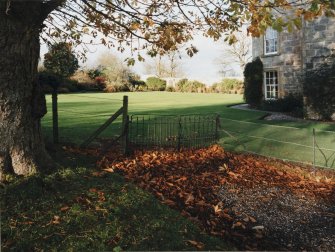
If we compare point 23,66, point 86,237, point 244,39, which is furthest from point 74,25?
point 244,39

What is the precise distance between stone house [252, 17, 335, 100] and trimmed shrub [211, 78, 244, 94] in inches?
619

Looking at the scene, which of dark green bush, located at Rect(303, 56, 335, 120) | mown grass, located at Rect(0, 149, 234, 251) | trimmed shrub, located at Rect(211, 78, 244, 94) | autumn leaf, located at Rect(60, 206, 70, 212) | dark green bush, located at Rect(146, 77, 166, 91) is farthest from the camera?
dark green bush, located at Rect(146, 77, 166, 91)

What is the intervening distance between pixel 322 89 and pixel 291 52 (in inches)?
188

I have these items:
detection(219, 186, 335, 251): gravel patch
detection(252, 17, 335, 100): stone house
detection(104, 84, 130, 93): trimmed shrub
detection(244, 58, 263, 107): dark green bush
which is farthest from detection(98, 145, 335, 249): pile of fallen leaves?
detection(104, 84, 130, 93): trimmed shrub

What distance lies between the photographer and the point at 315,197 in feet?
22.8

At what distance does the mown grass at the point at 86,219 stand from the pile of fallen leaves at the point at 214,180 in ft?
1.38

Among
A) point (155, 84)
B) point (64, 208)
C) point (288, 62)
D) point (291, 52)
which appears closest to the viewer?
point (64, 208)

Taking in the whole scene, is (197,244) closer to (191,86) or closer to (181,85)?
(191,86)

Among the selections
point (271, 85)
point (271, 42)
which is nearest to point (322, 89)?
point (271, 85)

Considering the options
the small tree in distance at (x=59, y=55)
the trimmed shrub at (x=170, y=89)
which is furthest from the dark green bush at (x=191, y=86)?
the small tree in distance at (x=59, y=55)

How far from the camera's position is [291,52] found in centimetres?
2181

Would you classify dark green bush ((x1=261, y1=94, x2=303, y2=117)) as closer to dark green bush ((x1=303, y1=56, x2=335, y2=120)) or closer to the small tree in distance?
dark green bush ((x1=303, y1=56, x2=335, y2=120))

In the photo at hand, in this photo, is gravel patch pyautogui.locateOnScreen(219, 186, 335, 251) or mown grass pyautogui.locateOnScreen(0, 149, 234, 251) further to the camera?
gravel patch pyautogui.locateOnScreen(219, 186, 335, 251)

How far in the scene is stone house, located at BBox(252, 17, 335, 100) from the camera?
723 inches
